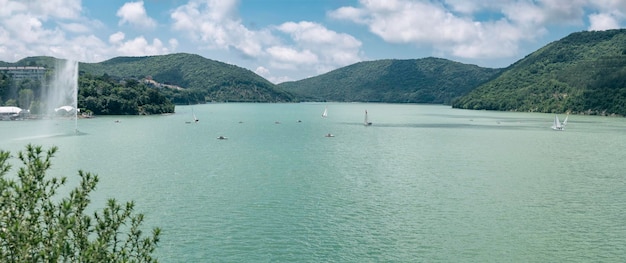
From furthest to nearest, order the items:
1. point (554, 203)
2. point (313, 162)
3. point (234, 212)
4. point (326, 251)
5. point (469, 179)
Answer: point (313, 162)
point (469, 179)
point (554, 203)
point (234, 212)
point (326, 251)

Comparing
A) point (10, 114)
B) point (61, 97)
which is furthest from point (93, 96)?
point (10, 114)

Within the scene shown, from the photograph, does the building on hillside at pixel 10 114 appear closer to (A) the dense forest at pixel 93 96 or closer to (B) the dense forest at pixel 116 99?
(A) the dense forest at pixel 93 96

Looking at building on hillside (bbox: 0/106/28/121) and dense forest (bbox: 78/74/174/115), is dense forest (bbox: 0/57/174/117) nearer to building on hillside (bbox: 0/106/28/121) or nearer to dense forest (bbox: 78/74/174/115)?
dense forest (bbox: 78/74/174/115)

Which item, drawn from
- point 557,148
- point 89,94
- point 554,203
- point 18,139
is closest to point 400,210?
point 554,203

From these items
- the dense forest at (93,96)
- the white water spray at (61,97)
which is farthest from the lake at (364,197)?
the dense forest at (93,96)

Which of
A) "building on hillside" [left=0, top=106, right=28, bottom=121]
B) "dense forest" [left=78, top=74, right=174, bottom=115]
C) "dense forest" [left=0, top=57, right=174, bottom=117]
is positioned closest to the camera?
"building on hillside" [left=0, top=106, right=28, bottom=121]

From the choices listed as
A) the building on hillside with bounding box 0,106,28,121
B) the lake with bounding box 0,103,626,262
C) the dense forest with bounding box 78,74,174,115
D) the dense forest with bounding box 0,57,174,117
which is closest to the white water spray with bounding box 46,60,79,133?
the dense forest with bounding box 0,57,174,117

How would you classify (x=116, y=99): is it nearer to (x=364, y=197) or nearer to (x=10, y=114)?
(x=10, y=114)

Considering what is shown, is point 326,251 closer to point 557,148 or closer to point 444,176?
point 444,176

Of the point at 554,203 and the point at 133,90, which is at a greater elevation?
the point at 133,90
